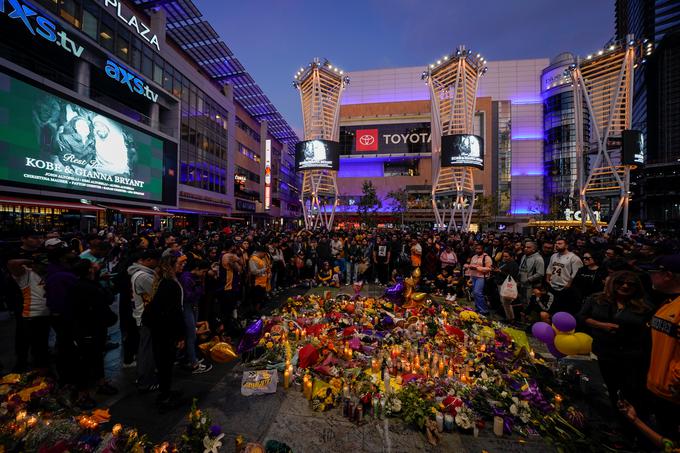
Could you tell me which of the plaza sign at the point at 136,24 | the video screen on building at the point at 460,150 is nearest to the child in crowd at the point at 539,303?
the video screen on building at the point at 460,150

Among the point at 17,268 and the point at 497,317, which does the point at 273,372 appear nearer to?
the point at 17,268

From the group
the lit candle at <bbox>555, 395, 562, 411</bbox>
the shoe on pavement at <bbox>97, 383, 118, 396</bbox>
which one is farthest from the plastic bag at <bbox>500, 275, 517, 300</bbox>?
the shoe on pavement at <bbox>97, 383, 118, 396</bbox>

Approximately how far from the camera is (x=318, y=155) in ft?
88.6

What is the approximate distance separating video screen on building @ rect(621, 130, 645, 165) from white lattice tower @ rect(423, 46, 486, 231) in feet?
32.8

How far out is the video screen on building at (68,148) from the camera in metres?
13.7

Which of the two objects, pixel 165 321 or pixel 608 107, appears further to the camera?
pixel 608 107

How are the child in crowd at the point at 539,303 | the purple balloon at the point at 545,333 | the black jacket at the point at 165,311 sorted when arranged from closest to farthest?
the black jacket at the point at 165,311 → the purple balloon at the point at 545,333 → the child in crowd at the point at 539,303

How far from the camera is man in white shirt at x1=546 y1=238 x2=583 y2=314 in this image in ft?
19.8

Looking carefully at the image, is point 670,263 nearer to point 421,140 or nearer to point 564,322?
point 564,322

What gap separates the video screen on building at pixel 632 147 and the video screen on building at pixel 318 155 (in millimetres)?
20982

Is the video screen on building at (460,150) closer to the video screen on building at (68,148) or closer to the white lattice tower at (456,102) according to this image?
the white lattice tower at (456,102)

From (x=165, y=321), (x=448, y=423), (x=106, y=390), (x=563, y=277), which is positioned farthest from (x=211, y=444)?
(x=563, y=277)

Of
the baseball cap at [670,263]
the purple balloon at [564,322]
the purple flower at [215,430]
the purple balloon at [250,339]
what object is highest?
the baseball cap at [670,263]

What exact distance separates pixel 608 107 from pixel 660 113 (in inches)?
2339
